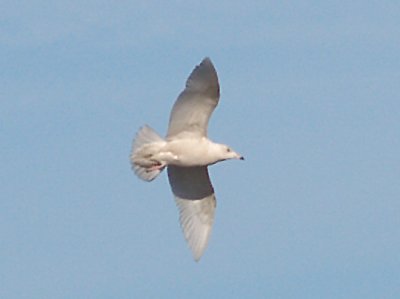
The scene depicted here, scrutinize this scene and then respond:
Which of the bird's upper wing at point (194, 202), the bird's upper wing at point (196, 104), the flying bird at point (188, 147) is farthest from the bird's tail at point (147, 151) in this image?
the bird's upper wing at point (194, 202)

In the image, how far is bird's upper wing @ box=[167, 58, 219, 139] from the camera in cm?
3105

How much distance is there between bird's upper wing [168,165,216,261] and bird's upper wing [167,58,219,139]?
80 centimetres

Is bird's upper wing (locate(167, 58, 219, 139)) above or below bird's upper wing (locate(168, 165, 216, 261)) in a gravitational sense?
above

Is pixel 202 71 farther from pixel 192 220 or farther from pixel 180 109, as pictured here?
pixel 192 220

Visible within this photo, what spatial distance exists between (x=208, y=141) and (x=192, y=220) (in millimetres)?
1574

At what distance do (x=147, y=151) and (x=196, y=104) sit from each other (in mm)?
1084

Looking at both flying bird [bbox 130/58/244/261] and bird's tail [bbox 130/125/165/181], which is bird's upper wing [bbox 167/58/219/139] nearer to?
flying bird [bbox 130/58/244/261]

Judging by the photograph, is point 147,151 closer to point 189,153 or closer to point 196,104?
point 189,153

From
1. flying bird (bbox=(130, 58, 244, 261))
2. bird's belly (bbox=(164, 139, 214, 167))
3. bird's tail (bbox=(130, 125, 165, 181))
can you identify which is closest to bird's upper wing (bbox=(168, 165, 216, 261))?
flying bird (bbox=(130, 58, 244, 261))

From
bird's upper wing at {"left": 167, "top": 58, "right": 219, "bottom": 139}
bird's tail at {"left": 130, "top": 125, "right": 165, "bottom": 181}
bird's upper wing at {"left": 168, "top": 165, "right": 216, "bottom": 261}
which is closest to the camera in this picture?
bird's upper wing at {"left": 167, "top": 58, "right": 219, "bottom": 139}

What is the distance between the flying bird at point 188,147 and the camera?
31.2m

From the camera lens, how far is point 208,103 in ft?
103

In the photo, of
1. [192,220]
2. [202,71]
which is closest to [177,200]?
[192,220]

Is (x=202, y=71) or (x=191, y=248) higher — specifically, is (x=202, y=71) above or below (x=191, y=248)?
above
